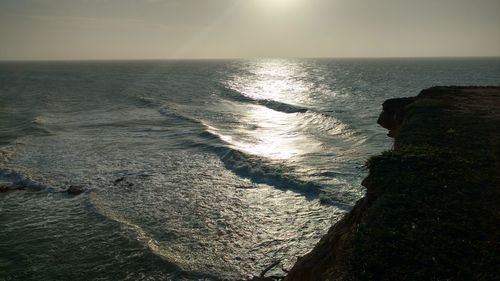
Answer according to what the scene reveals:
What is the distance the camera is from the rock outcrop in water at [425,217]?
697 cm

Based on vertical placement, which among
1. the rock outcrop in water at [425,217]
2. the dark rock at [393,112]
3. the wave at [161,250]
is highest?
the dark rock at [393,112]

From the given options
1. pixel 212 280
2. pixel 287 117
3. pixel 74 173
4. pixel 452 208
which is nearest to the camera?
pixel 452 208

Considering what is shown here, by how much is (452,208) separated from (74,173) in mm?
22242

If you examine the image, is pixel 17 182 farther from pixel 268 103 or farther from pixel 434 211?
pixel 268 103

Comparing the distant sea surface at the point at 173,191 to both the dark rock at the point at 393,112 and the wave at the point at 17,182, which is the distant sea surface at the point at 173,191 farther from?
the dark rock at the point at 393,112


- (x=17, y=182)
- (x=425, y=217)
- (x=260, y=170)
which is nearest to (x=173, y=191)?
(x=260, y=170)

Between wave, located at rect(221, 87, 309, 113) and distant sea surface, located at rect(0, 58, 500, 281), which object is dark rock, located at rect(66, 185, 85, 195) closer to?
distant sea surface, located at rect(0, 58, 500, 281)

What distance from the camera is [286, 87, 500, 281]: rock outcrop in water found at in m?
6.97

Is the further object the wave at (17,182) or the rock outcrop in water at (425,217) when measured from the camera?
the wave at (17,182)

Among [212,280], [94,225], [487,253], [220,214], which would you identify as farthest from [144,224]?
[487,253]

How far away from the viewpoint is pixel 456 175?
9984mm

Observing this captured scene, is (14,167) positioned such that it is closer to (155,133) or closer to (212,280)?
(155,133)

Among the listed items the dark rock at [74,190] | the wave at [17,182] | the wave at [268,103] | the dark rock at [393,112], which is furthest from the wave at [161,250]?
the wave at [268,103]

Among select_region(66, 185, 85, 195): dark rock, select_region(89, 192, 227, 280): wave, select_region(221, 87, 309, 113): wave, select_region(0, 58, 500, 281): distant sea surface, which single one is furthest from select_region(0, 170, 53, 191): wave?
select_region(221, 87, 309, 113): wave
